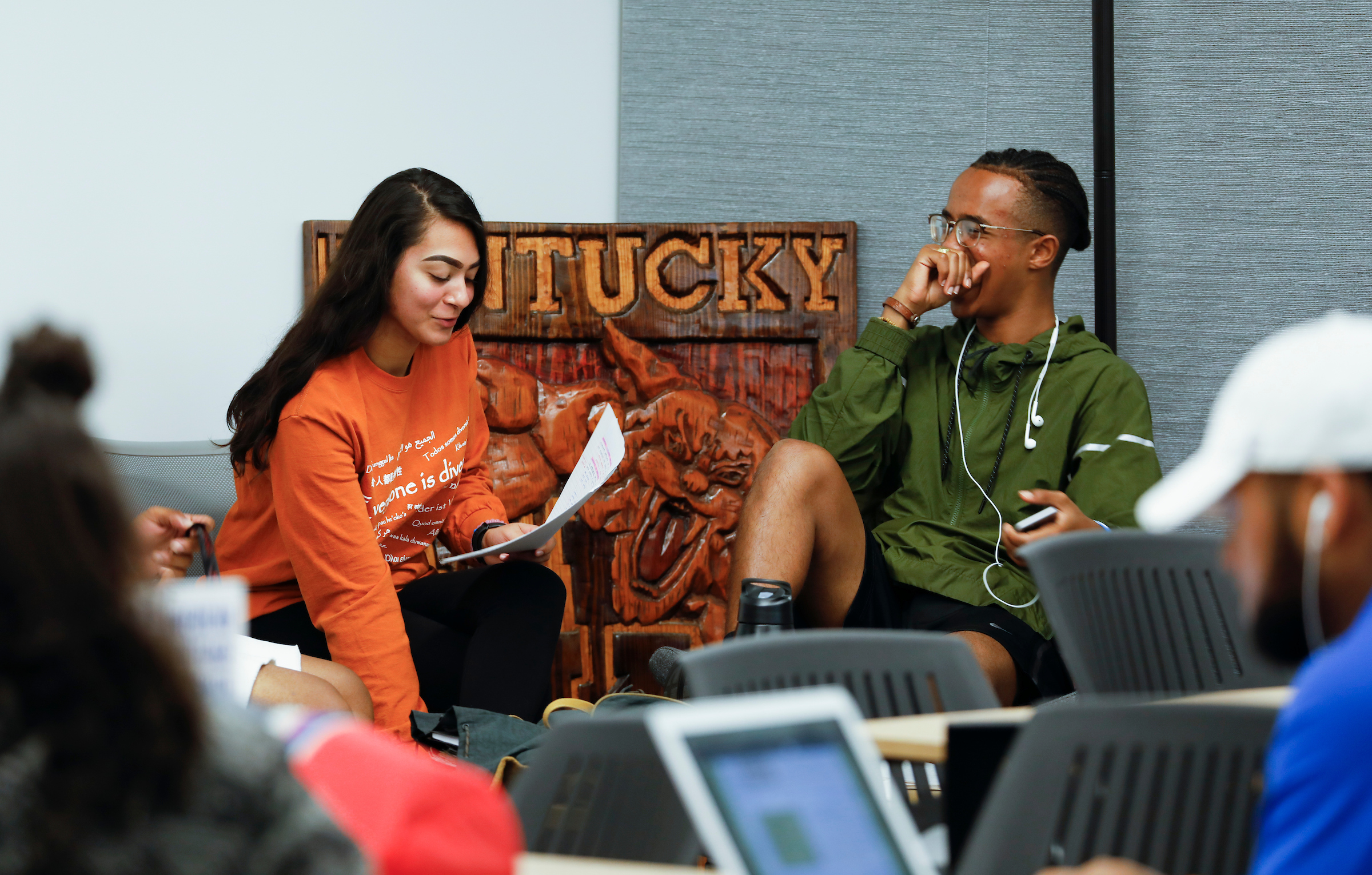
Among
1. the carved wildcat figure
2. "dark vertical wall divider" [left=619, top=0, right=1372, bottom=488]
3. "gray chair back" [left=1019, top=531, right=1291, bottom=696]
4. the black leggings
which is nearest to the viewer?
"gray chair back" [left=1019, top=531, right=1291, bottom=696]

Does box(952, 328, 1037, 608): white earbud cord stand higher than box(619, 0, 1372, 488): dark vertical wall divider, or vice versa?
box(619, 0, 1372, 488): dark vertical wall divider

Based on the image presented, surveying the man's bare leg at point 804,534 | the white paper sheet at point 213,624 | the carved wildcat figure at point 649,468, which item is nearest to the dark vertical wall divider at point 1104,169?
the carved wildcat figure at point 649,468

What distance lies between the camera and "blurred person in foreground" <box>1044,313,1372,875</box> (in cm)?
57

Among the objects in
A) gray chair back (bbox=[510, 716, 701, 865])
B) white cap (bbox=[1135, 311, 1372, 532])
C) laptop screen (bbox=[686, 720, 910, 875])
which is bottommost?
gray chair back (bbox=[510, 716, 701, 865])

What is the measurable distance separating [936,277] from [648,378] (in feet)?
2.17

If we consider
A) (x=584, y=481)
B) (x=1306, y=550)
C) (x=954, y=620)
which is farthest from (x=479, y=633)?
(x=1306, y=550)

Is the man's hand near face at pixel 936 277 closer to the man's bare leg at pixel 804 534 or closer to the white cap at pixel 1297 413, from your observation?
the man's bare leg at pixel 804 534

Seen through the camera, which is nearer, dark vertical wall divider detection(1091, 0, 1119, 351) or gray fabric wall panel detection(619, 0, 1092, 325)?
dark vertical wall divider detection(1091, 0, 1119, 351)

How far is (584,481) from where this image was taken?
1.79m

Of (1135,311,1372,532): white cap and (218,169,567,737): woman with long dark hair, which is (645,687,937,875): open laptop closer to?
(1135,311,1372,532): white cap

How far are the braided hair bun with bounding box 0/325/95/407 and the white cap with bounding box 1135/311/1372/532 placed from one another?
0.62 metres

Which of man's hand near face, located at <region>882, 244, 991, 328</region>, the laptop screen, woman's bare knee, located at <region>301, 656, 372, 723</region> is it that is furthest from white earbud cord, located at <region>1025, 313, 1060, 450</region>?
the laptop screen

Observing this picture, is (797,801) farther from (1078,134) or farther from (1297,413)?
(1078,134)

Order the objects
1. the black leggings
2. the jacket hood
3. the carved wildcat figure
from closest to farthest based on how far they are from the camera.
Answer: the black leggings < the jacket hood < the carved wildcat figure
